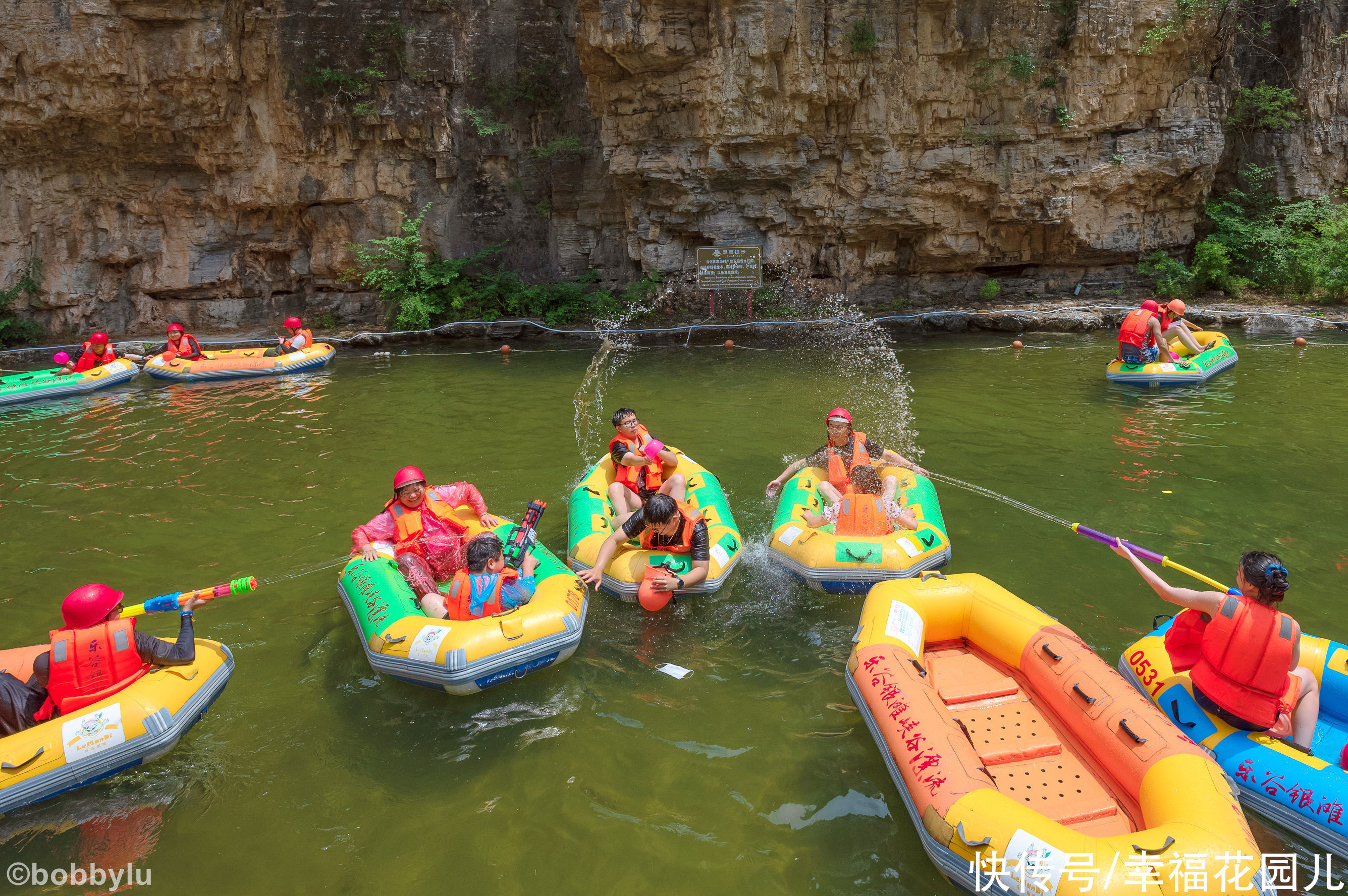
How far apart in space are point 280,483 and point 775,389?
6626 millimetres

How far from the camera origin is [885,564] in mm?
5105

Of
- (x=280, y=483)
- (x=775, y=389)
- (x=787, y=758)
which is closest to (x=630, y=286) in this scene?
(x=775, y=389)

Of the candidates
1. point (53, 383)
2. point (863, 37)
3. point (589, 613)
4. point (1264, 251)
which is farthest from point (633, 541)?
point (1264, 251)

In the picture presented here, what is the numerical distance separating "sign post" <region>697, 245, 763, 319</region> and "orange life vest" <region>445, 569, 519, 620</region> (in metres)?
11.1

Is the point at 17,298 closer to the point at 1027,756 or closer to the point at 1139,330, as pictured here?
the point at 1027,756

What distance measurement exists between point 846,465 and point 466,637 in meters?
3.67

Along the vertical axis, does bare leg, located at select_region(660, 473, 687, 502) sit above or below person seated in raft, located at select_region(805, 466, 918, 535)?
above

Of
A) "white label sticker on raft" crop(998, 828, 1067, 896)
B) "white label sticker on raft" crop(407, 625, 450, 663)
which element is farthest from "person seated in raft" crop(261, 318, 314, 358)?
"white label sticker on raft" crop(998, 828, 1067, 896)

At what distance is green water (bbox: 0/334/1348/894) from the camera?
3410mm

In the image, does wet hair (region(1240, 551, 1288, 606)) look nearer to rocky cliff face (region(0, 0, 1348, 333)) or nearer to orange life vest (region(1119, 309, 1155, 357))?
orange life vest (region(1119, 309, 1155, 357))

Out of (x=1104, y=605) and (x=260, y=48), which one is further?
(x=260, y=48)

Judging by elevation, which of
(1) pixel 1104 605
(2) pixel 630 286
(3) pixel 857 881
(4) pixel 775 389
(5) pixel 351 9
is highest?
(5) pixel 351 9

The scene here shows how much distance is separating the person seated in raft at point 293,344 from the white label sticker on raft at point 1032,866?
14268 millimetres

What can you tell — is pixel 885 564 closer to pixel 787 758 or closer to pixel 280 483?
pixel 787 758
